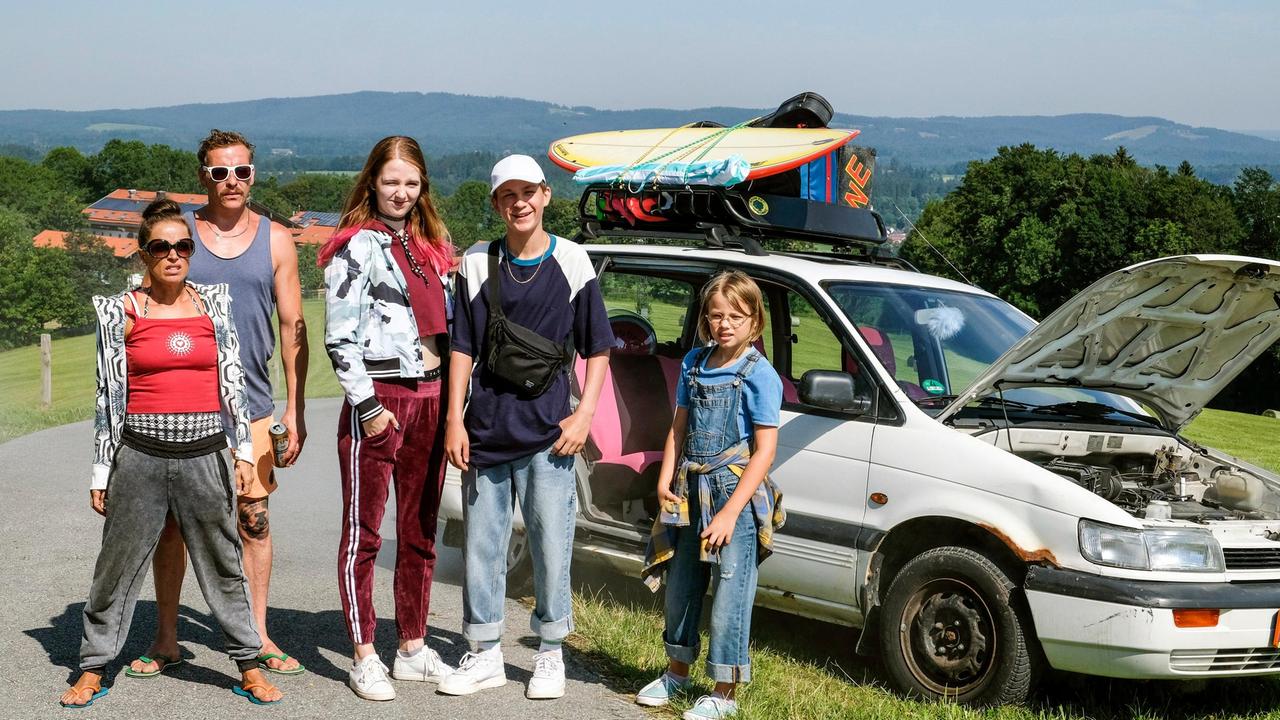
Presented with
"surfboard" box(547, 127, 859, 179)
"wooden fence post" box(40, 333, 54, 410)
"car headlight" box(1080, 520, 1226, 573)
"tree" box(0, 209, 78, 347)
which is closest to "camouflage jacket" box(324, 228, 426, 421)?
"surfboard" box(547, 127, 859, 179)

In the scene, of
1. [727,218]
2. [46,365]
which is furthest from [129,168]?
[727,218]

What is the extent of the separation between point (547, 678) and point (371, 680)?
694 mm

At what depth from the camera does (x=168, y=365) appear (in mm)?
4648

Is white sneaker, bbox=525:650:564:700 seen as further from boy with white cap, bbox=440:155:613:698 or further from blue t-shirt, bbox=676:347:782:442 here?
blue t-shirt, bbox=676:347:782:442

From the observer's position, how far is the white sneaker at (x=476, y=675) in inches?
196

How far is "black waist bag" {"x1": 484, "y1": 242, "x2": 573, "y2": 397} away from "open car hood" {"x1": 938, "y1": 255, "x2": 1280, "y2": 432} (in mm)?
1762

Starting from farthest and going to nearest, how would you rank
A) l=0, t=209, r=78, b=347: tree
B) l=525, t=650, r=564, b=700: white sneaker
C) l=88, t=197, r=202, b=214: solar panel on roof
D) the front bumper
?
l=88, t=197, r=202, b=214: solar panel on roof < l=0, t=209, r=78, b=347: tree < l=525, t=650, r=564, b=700: white sneaker < the front bumper

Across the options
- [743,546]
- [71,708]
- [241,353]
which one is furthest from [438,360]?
[71,708]

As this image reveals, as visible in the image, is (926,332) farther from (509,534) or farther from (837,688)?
(509,534)

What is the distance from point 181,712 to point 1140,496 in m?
4.13

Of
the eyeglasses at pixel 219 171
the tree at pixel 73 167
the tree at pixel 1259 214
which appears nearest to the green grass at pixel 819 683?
the eyeglasses at pixel 219 171

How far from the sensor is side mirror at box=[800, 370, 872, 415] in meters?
5.21

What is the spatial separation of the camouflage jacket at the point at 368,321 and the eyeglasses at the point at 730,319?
1171 mm

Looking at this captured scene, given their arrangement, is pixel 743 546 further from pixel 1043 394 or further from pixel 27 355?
pixel 27 355
